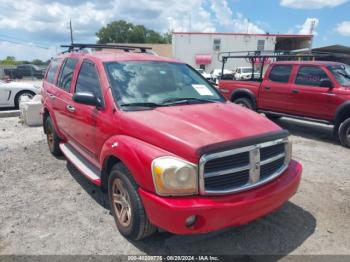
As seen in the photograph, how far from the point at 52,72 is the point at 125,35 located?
75.5 m

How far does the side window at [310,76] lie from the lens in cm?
745

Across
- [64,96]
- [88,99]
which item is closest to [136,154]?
[88,99]

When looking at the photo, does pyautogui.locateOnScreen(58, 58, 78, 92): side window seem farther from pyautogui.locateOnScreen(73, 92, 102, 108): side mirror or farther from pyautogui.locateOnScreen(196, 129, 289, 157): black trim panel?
pyautogui.locateOnScreen(196, 129, 289, 157): black trim panel

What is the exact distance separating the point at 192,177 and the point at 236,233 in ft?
3.97

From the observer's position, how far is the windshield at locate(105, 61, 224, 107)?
359 centimetres

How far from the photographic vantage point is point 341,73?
24.1 ft

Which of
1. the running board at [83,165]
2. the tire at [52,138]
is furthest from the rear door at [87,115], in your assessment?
the tire at [52,138]

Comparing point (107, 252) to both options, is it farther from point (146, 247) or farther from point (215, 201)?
point (215, 201)

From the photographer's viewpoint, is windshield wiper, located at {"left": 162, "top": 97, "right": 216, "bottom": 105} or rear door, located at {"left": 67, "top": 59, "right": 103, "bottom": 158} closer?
windshield wiper, located at {"left": 162, "top": 97, "right": 216, "bottom": 105}

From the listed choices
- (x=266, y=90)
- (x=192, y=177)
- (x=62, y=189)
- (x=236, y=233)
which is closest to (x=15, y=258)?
(x=62, y=189)

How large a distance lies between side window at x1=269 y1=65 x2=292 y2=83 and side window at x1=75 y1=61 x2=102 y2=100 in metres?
5.66

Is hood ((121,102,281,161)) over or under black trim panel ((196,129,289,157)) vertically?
over

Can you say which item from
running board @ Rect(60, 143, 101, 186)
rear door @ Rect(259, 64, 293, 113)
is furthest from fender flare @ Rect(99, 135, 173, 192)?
rear door @ Rect(259, 64, 293, 113)

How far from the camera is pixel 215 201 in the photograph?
267 centimetres
